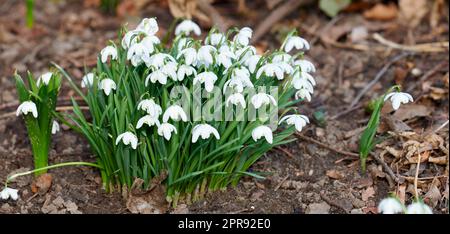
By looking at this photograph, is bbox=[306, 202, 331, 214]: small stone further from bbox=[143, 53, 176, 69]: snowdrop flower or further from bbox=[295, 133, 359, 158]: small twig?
bbox=[143, 53, 176, 69]: snowdrop flower

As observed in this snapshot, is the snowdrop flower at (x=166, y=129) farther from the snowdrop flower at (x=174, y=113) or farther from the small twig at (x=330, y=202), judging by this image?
the small twig at (x=330, y=202)

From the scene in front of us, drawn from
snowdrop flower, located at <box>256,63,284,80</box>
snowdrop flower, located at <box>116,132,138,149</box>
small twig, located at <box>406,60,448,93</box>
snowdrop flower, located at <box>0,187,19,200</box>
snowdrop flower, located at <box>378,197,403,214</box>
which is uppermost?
small twig, located at <box>406,60,448,93</box>

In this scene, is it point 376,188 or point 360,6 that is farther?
point 360,6

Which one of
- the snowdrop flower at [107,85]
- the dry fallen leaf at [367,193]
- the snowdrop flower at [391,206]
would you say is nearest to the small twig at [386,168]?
the dry fallen leaf at [367,193]

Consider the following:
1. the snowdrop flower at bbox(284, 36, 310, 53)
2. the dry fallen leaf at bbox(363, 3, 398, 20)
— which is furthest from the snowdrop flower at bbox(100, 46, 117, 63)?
the dry fallen leaf at bbox(363, 3, 398, 20)

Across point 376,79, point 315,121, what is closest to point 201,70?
point 315,121

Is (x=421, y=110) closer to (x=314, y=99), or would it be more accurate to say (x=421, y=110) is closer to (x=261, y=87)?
(x=314, y=99)
